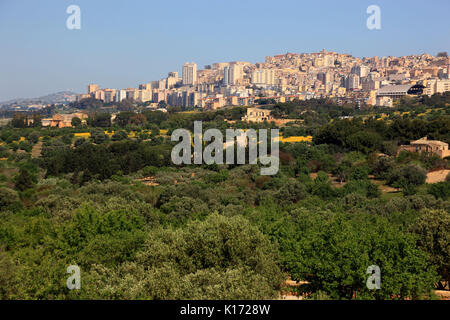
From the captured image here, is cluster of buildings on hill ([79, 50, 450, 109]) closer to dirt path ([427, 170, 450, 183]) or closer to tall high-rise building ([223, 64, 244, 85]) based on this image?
tall high-rise building ([223, 64, 244, 85])

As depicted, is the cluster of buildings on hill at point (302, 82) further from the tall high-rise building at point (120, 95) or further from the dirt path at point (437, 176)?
the dirt path at point (437, 176)

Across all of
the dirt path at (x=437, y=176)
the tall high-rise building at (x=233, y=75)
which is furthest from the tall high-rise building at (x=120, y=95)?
the dirt path at (x=437, y=176)

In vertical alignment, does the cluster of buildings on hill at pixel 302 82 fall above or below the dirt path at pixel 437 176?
above

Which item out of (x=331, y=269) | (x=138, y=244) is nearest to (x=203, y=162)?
(x=138, y=244)

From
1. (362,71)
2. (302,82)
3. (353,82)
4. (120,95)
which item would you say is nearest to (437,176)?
(353,82)

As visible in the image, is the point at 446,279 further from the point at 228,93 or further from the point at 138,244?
the point at 228,93

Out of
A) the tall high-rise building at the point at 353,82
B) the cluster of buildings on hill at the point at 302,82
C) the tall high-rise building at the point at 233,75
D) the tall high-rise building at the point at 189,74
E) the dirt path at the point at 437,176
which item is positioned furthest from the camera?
the tall high-rise building at the point at 189,74

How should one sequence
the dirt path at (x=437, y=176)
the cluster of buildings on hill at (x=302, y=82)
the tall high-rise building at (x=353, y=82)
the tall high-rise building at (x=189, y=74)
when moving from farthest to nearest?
the tall high-rise building at (x=189, y=74), the tall high-rise building at (x=353, y=82), the cluster of buildings on hill at (x=302, y=82), the dirt path at (x=437, y=176)
